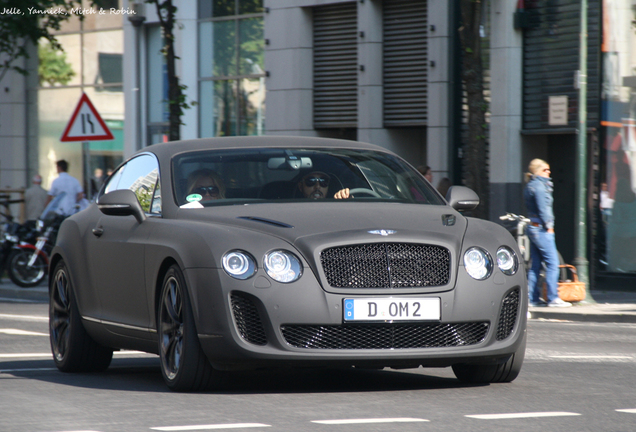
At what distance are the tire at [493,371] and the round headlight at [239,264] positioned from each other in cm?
157

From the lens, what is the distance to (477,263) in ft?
22.9

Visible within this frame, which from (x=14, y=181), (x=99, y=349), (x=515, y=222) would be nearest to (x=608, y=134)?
(x=515, y=222)

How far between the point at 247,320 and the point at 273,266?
322 millimetres

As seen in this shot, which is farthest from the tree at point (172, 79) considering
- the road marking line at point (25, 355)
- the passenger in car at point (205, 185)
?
the passenger in car at point (205, 185)

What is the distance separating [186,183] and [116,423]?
2.11 m

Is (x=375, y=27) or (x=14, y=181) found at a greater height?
(x=375, y=27)

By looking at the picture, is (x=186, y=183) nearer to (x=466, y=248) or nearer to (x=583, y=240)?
(x=466, y=248)

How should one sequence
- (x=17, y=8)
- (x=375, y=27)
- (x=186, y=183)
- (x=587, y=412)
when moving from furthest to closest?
(x=17, y=8) < (x=375, y=27) < (x=186, y=183) < (x=587, y=412)

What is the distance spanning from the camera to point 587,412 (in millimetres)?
6434

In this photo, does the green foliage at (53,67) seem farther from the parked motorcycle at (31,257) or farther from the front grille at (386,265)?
the front grille at (386,265)

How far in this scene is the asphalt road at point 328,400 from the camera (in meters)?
5.96

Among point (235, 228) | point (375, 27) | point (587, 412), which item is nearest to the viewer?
point (587, 412)

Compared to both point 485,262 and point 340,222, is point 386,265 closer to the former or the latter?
point 340,222

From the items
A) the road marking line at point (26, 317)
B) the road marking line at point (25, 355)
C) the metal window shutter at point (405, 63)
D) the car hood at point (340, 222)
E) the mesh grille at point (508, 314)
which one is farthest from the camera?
the metal window shutter at point (405, 63)
